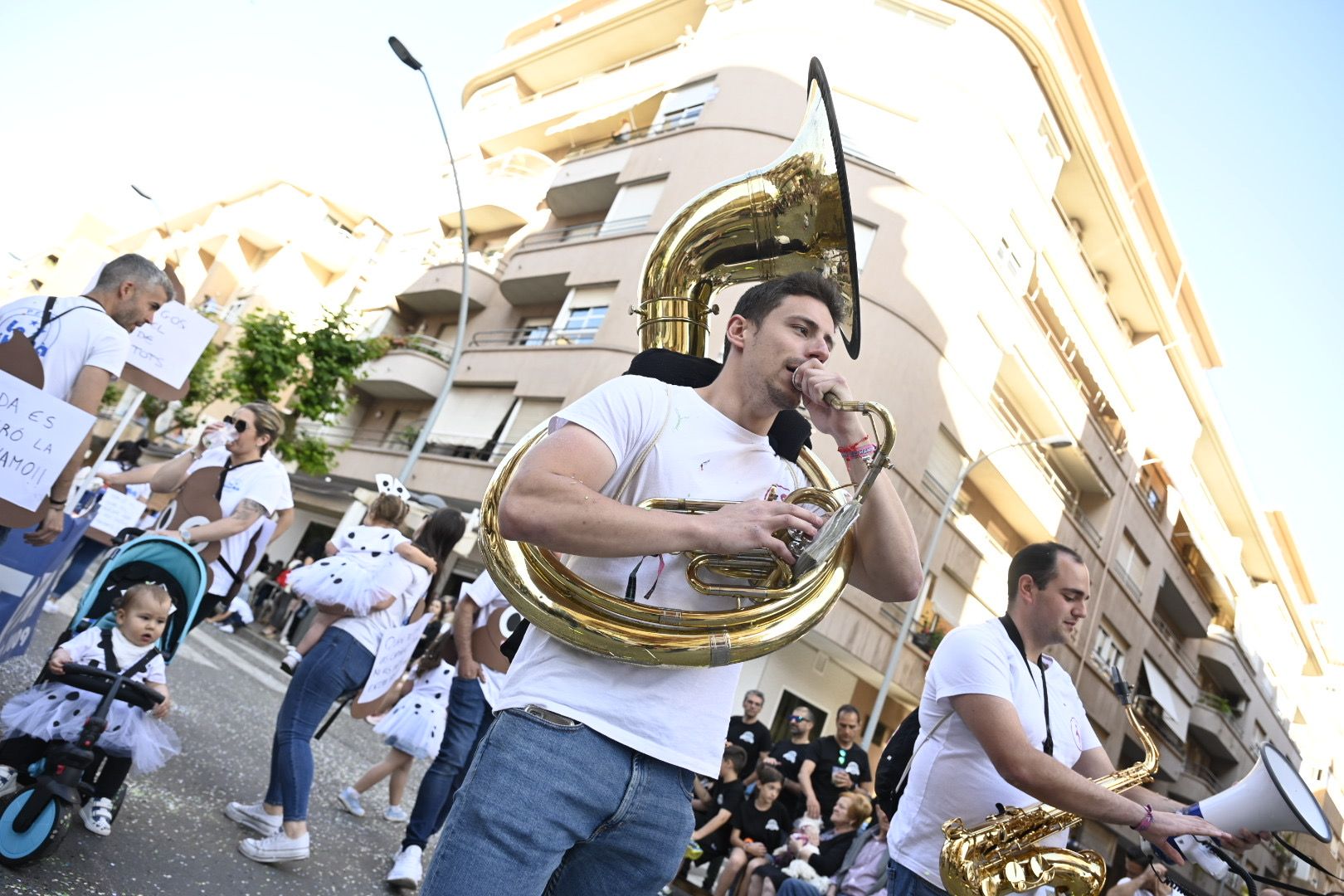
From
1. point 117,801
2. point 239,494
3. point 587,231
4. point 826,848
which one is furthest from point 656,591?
point 587,231

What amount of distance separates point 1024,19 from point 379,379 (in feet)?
61.7

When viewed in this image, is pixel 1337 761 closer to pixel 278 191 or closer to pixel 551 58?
pixel 551 58

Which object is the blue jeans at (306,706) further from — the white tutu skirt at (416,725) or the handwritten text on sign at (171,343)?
the handwritten text on sign at (171,343)

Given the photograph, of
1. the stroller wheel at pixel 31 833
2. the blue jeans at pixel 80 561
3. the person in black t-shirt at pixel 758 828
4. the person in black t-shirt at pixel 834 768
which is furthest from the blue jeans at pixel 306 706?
the person in black t-shirt at pixel 834 768

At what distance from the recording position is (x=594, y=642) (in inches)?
69.7

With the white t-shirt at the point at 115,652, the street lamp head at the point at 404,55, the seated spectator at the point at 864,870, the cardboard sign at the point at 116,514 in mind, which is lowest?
the white t-shirt at the point at 115,652

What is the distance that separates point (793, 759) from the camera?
24.8ft

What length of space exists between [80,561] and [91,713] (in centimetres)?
417

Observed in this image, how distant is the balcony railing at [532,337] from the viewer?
71.2ft

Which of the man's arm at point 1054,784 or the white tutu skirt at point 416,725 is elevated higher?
the man's arm at point 1054,784

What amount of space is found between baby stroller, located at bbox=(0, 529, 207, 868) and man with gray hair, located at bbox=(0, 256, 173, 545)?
0.31 metres

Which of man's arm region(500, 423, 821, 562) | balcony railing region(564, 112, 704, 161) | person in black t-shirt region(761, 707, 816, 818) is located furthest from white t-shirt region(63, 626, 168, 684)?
balcony railing region(564, 112, 704, 161)

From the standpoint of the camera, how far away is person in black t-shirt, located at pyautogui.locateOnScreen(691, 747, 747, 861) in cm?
732

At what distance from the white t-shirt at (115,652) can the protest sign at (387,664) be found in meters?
0.99
